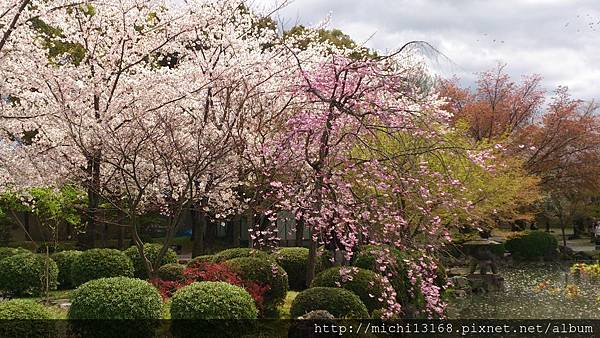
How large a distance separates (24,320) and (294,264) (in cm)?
610

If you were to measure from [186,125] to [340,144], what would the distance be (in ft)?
11.1

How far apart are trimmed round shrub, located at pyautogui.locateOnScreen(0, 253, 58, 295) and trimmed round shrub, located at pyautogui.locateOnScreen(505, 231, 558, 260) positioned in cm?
1987

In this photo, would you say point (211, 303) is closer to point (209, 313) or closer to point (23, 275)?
point (209, 313)

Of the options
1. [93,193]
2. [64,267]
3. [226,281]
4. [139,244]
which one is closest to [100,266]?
[64,267]

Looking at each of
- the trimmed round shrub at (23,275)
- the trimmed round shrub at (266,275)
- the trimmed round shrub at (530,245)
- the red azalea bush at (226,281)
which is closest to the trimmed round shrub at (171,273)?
the red azalea bush at (226,281)

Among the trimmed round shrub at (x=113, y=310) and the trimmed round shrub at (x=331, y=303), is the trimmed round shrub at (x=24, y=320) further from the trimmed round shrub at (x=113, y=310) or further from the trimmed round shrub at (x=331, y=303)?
the trimmed round shrub at (x=331, y=303)

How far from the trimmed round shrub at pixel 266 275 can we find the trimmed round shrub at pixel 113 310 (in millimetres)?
2196

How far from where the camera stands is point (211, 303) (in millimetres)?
7711

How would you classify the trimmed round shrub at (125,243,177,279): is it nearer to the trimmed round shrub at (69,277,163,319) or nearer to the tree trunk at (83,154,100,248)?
the tree trunk at (83,154,100,248)

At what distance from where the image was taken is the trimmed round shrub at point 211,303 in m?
7.68

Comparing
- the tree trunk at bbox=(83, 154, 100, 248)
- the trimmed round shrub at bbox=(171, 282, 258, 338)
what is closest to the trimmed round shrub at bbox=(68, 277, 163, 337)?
the trimmed round shrub at bbox=(171, 282, 258, 338)

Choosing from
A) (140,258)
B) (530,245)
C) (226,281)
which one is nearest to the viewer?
(226,281)

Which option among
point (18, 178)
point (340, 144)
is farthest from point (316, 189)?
point (18, 178)

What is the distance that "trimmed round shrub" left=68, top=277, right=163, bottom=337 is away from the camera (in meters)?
7.48
